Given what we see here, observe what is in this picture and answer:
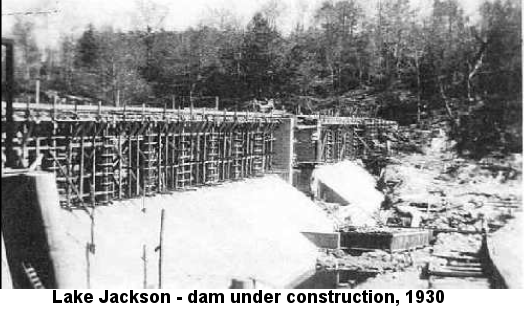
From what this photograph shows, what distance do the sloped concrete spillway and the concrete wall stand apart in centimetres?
509

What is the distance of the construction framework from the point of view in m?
24.4

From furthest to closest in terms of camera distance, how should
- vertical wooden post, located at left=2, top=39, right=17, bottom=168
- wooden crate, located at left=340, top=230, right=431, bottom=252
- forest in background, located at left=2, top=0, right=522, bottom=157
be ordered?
forest in background, located at left=2, top=0, right=522, bottom=157
wooden crate, located at left=340, top=230, right=431, bottom=252
vertical wooden post, located at left=2, top=39, right=17, bottom=168

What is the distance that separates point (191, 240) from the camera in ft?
Result: 89.4

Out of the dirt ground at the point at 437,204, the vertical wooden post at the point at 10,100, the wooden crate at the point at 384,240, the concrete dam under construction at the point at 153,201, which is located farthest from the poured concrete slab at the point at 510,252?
the vertical wooden post at the point at 10,100

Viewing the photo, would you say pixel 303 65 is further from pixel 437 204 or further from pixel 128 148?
pixel 128 148

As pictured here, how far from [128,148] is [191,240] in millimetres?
5238

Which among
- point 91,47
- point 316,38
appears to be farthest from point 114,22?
point 316,38

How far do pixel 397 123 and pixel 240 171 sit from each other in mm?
19783

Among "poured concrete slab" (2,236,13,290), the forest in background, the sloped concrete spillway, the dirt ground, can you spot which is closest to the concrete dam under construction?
the sloped concrete spillway

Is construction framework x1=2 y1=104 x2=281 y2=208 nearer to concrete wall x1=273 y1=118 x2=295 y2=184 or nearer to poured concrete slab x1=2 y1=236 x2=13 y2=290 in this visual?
concrete wall x1=273 y1=118 x2=295 y2=184

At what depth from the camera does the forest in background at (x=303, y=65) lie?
38.9 metres

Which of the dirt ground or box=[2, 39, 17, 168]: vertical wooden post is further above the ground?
box=[2, 39, 17, 168]: vertical wooden post

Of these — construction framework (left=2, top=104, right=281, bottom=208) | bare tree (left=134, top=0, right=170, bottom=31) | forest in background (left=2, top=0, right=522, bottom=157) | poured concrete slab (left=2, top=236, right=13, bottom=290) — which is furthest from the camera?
forest in background (left=2, top=0, right=522, bottom=157)

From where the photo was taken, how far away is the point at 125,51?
5534cm
